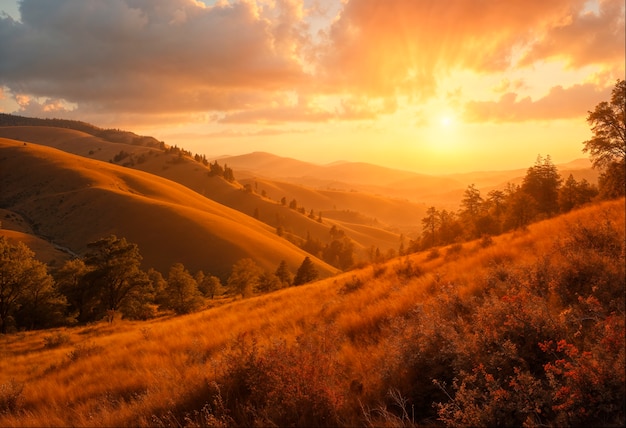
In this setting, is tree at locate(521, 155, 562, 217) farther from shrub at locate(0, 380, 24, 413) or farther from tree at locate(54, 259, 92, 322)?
tree at locate(54, 259, 92, 322)

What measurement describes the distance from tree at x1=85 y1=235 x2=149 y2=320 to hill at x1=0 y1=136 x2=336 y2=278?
44868mm

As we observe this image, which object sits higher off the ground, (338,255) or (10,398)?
(10,398)

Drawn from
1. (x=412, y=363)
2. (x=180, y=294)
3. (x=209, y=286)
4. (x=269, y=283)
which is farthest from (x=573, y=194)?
(x=209, y=286)

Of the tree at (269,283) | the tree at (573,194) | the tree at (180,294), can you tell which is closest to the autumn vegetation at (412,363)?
the tree at (573,194)

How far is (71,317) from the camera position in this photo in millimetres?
41969

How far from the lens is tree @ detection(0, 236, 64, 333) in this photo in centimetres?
3928

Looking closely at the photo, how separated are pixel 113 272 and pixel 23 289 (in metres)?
9.12

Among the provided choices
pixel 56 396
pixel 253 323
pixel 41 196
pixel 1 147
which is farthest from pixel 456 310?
pixel 1 147

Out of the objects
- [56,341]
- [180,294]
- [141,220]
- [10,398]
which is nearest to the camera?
[10,398]

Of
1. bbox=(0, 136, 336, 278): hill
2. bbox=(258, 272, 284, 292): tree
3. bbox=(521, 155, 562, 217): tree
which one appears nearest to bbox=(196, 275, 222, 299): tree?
bbox=(258, 272, 284, 292): tree

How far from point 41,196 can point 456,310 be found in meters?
158

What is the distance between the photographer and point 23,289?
40.4m

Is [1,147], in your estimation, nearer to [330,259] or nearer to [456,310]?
[330,259]

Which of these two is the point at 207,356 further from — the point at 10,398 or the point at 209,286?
the point at 209,286
